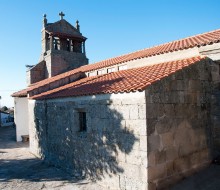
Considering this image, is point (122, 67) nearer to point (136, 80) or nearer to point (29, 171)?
point (136, 80)

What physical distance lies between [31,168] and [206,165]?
22.4ft

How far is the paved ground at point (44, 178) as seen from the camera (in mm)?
6609

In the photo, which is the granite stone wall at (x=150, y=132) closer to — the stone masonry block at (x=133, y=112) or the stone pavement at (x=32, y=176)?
the stone masonry block at (x=133, y=112)

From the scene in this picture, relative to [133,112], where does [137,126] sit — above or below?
below

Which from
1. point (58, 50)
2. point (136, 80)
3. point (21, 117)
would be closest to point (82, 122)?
point (136, 80)

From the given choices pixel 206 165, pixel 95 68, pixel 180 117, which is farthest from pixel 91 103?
pixel 95 68

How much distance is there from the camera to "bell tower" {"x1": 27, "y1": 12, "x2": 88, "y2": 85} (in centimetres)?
2131

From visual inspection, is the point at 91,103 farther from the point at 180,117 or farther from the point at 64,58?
the point at 64,58

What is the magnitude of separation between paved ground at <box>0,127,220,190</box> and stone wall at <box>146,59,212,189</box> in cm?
33

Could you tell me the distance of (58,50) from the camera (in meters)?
21.4

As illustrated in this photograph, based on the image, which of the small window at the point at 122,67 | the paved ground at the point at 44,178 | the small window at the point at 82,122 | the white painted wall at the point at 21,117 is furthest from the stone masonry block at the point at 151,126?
the white painted wall at the point at 21,117

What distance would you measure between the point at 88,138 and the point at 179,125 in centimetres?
299

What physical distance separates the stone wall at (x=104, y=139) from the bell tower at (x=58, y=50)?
11485 mm

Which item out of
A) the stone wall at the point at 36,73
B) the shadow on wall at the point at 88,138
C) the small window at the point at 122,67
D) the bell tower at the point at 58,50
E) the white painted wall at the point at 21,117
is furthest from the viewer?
the stone wall at the point at 36,73
